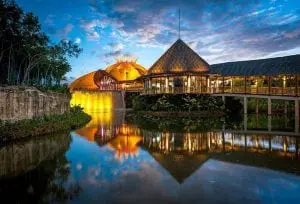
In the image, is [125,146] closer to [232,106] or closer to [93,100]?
[232,106]

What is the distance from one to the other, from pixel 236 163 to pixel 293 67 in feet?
92.3

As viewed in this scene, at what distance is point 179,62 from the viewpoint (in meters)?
38.5

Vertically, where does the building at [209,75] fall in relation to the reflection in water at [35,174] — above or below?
above

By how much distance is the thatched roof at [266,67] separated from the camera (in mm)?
34906

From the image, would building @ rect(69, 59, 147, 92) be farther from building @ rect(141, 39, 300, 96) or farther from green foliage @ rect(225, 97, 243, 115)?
green foliage @ rect(225, 97, 243, 115)

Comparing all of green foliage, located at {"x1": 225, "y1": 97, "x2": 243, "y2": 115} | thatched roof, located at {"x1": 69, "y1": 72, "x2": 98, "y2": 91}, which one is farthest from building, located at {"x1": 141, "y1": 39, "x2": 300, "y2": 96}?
thatched roof, located at {"x1": 69, "y1": 72, "x2": 98, "y2": 91}

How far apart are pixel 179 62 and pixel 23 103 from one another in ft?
79.8

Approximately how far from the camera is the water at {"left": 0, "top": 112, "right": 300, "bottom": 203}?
6965 millimetres

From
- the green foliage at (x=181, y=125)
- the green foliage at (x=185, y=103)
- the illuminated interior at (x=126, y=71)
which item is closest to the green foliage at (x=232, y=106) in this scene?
the green foliage at (x=185, y=103)

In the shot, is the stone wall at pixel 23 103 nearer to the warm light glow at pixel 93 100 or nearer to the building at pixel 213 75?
the building at pixel 213 75

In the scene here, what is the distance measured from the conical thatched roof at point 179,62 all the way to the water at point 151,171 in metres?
23.6

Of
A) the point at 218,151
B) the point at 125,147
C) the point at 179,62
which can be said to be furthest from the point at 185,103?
the point at 218,151

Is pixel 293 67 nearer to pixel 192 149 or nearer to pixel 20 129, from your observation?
pixel 192 149

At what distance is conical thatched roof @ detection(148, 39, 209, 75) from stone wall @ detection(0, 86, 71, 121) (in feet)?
63.1
